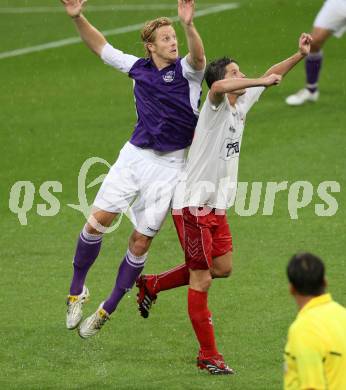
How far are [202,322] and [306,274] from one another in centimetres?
337

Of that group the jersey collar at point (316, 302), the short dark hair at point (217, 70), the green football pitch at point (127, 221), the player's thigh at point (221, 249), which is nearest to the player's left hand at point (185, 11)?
the short dark hair at point (217, 70)

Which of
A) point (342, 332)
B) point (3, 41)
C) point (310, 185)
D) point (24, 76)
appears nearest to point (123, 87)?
point (24, 76)

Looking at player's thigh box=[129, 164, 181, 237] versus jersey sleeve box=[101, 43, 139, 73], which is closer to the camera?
player's thigh box=[129, 164, 181, 237]

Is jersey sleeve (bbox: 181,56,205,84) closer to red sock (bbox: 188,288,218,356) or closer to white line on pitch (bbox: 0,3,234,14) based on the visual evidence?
red sock (bbox: 188,288,218,356)

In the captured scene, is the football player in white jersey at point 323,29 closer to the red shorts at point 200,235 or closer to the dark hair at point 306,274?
the red shorts at point 200,235

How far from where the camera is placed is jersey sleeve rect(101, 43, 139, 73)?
10492mm

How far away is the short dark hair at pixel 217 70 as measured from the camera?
9.73 meters

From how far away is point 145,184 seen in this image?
410 inches

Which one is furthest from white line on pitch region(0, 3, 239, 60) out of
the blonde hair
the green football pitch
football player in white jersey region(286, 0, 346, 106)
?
the blonde hair

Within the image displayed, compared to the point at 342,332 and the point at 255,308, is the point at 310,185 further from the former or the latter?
the point at 342,332

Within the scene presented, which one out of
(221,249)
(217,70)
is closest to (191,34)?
(217,70)

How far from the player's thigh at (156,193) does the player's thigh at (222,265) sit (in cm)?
59

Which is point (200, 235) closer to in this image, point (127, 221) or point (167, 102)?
point (167, 102)

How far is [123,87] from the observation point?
2091cm
